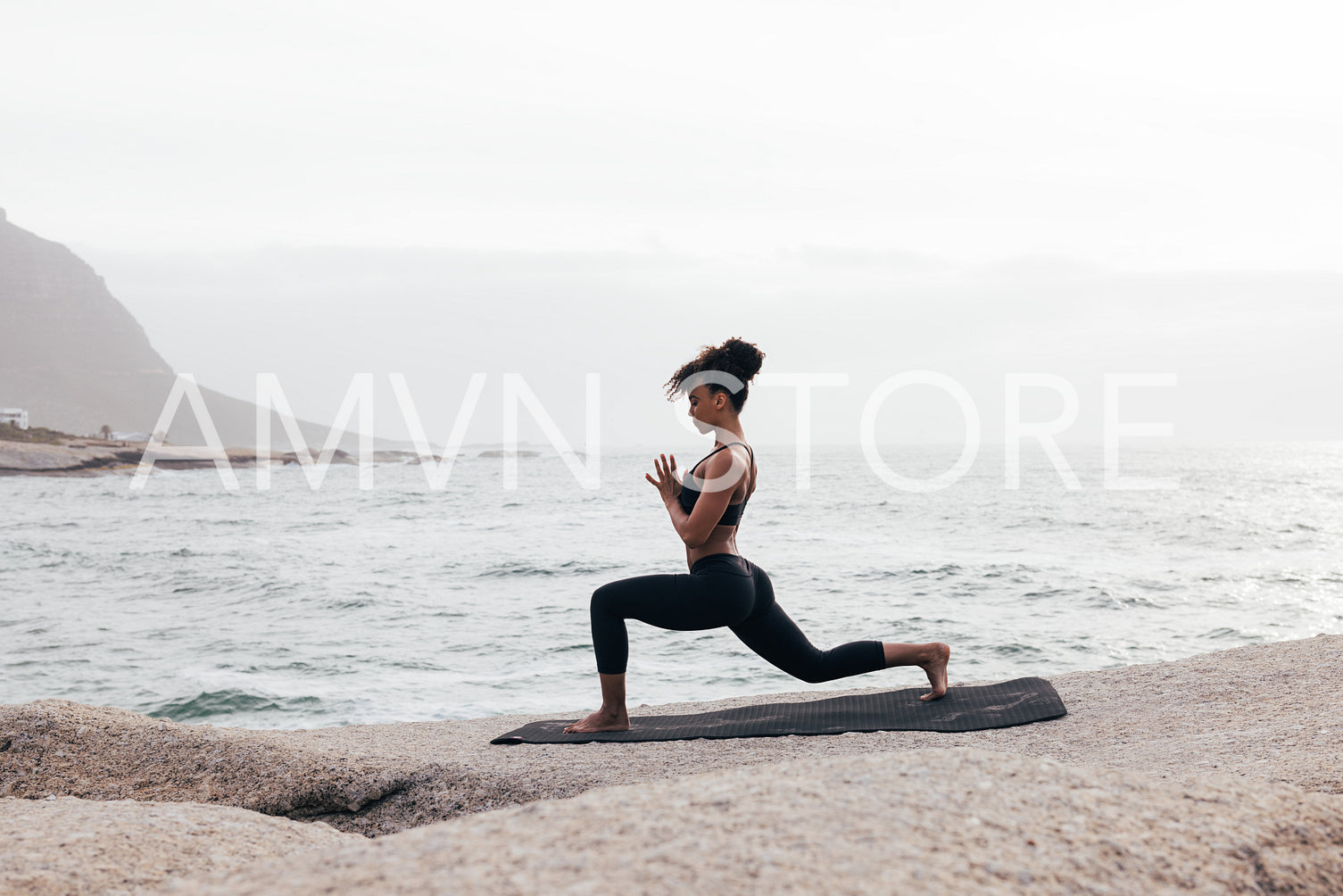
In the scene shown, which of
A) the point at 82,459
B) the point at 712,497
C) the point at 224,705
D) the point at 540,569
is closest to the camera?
the point at 712,497

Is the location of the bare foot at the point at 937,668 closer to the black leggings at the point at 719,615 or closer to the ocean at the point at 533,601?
the black leggings at the point at 719,615

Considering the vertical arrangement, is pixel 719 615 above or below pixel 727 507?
below

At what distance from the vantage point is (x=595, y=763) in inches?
167

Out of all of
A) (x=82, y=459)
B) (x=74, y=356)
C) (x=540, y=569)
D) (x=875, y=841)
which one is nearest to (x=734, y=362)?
(x=875, y=841)

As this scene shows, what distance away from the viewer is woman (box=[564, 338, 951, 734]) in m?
4.43

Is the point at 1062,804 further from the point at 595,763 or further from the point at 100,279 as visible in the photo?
the point at 100,279

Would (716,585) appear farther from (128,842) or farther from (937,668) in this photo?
(128,842)

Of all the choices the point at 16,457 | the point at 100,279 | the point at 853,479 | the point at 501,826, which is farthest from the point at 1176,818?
the point at 100,279

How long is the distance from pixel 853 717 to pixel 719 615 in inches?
46.3

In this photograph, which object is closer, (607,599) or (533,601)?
(607,599)

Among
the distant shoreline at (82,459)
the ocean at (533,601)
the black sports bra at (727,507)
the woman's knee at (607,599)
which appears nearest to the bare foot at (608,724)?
the woman's knee at (607,599)

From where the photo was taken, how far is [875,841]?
78.1 inches

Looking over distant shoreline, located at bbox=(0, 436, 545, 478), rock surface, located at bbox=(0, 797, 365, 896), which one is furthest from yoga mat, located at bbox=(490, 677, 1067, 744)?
distant shoreline, located at bbox=(0, 436, 545, 478)

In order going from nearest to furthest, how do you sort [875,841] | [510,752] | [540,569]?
[875,841], [510,752], [540,569]
